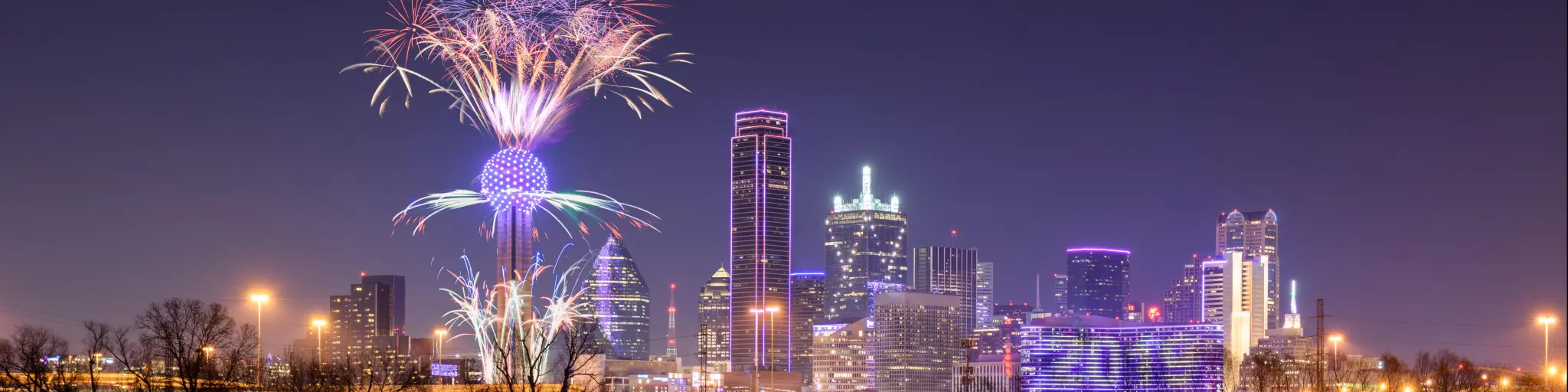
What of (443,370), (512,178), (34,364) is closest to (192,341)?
(34,364)

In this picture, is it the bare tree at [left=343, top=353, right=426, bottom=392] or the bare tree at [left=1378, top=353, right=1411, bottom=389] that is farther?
the bare tree at [left=1378, top=353, right=1411, bottom=389]

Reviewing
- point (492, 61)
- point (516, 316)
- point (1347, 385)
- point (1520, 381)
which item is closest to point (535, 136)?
point (492, 61)

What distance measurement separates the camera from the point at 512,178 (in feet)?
363

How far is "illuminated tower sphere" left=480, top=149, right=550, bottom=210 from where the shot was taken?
362ft

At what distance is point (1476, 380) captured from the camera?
143250 mm

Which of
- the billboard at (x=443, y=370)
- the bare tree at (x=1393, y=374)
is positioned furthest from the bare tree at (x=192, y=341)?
the bare tree at (x=1393, y=374)

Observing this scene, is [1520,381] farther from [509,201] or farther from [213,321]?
[213,321]

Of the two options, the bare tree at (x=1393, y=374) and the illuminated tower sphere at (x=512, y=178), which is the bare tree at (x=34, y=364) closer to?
the illuminated tower sphere at (x=512, y=178)

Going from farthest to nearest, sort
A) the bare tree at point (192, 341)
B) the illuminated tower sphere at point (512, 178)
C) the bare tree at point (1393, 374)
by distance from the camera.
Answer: the bare tree at point (1393, 374) → the illuminated tower sphere at point (512, 178) → the bare tree at point (192, 341)

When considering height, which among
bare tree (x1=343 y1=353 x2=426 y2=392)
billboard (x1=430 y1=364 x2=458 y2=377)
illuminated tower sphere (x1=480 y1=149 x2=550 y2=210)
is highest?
illuminated tower sphere (x1=480 y1=149 x2=550 y2=210)

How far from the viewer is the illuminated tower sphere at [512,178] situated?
110 metres

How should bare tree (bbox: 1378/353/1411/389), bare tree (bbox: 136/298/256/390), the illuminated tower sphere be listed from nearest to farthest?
bare tree (bbox: 136/298/256/390), the illuminated tower sphere, bare tree (bbox: 1378/353/1411/389)

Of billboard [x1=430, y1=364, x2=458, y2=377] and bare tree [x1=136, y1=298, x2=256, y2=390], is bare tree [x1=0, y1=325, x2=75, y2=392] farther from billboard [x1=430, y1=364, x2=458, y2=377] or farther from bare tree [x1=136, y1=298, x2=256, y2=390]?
billboard [x1=430, y1=364, x2=458, y2=377]

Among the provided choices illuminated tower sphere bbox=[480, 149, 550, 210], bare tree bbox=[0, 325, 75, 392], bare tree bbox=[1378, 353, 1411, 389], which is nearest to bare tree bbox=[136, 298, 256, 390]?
bare tree bbox=[0, 325, 75, 392]
